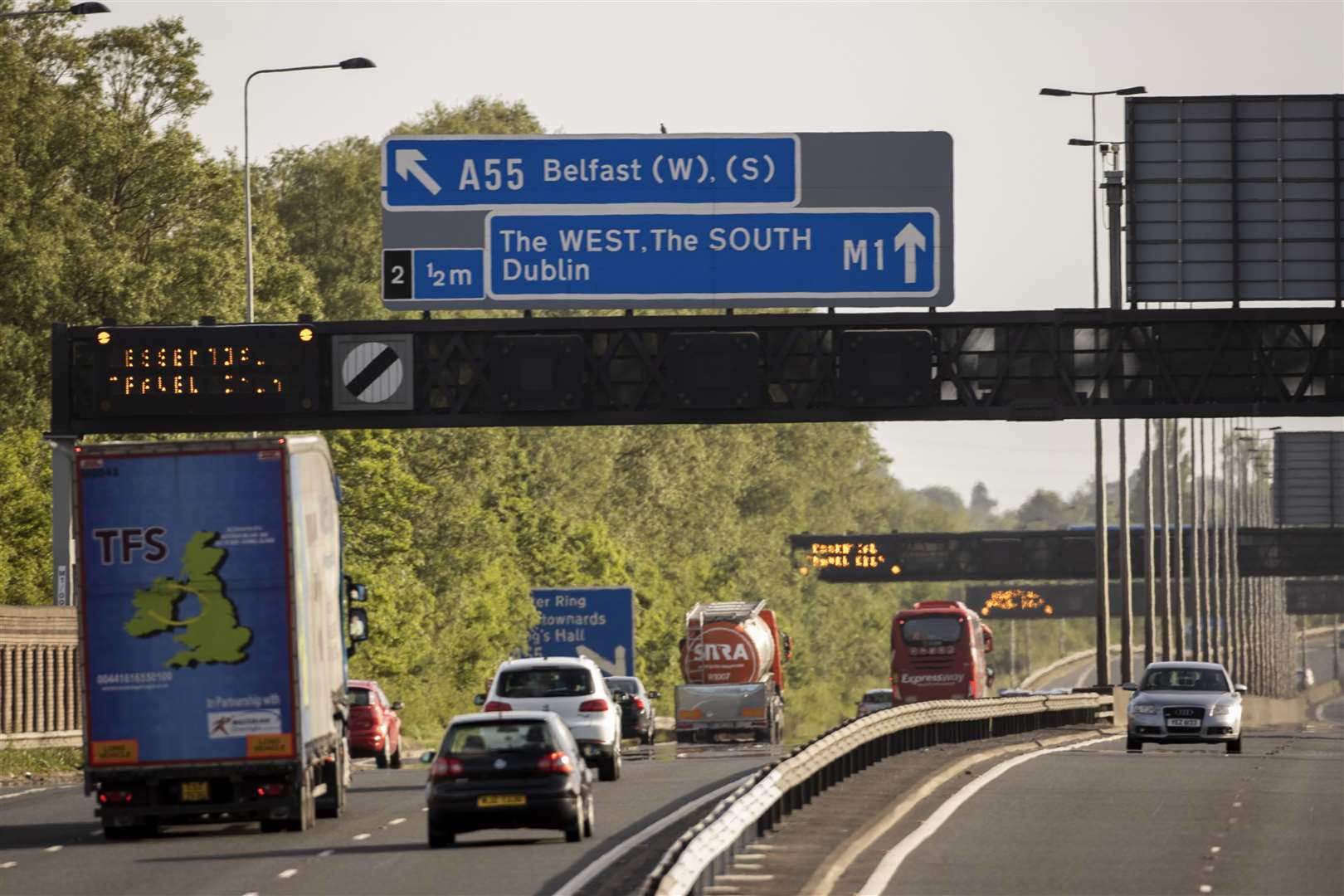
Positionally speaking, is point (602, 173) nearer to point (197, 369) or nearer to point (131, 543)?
point (197, 369)

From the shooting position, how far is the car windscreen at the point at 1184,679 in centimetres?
4734

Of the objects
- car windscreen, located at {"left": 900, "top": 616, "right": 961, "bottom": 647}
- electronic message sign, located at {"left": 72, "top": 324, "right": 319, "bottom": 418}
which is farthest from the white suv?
car windscreen, located at {"left": 900, "top": 616, "right": 961, "bottom": 647}

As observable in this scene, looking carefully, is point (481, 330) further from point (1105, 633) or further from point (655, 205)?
point (1105, 633)

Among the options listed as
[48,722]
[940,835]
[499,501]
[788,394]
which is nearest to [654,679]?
[499,501]

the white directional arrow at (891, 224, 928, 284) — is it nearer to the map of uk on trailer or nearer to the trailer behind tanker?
the map of uk on trailer

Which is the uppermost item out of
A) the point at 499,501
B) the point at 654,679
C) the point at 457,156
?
the point at 457,156

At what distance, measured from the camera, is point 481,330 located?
1671 inches

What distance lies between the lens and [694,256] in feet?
137

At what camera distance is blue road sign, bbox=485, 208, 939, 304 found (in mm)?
41594

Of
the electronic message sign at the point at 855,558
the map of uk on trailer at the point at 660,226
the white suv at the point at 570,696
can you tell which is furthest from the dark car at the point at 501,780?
the electronic message sign at the point at 855,558

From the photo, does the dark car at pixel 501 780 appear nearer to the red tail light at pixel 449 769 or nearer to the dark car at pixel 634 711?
the red tail light at pixel 449 769

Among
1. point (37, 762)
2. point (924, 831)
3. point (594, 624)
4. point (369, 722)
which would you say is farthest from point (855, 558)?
point (924, 831)

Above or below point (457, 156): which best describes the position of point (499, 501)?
below

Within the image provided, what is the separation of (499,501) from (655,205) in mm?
50709
